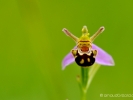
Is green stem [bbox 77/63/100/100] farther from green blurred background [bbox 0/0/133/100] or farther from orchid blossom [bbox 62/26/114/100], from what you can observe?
green blurred background [bbox 0/0/133/100]

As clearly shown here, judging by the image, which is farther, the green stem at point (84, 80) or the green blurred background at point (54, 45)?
→ the green blurred background at point (54, 45)

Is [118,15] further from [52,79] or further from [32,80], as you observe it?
[52,79]

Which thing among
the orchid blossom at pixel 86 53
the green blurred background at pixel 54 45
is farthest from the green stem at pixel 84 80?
the green blurred background at pixel 54 45

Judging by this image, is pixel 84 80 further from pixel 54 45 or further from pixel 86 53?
pixel 54 45

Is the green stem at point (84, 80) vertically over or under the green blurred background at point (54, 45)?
under

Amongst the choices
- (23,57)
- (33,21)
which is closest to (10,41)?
(23,57)

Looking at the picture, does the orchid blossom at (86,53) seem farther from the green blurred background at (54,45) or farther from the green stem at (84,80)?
the green blurred background at (54,45)

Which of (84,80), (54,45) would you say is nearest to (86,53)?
(84,80)

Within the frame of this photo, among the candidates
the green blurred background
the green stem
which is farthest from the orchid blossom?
the green blurred background
